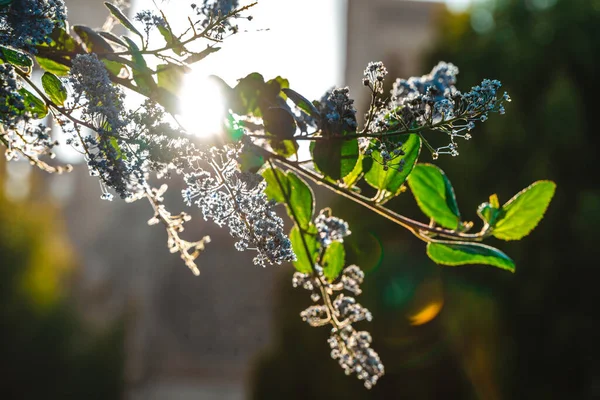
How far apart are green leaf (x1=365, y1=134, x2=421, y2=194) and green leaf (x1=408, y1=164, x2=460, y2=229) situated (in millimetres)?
72

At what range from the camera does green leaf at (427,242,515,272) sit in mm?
751

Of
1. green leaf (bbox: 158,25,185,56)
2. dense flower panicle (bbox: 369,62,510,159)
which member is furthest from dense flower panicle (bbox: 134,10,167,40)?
dense flower panicle (bbox: 369,62,510,159)

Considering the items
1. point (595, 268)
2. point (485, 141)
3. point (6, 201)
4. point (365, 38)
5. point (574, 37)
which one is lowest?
point (595, 268)

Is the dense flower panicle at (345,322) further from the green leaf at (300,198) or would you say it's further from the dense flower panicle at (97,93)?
the dense flower panicle at (97,93)

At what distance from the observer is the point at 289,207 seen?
786 mm

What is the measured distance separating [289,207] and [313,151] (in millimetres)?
99

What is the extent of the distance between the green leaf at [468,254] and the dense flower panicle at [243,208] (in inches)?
9.6

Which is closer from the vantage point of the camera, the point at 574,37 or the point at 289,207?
the point at 289,207

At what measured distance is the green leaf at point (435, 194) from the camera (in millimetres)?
847

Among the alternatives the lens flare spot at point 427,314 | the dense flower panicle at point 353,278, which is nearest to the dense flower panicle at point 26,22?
the dense flower panicle at point 353,278

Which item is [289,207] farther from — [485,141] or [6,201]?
[6,201]

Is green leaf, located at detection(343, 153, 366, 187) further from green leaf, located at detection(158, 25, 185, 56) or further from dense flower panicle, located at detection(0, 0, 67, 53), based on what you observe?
dense flower panicle, located at detection(0, 0, 67, 53)

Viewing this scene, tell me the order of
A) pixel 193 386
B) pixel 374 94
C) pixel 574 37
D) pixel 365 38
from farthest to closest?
pixel 365 38, pixel 193 386, pixel 574 37, pixel 374 94

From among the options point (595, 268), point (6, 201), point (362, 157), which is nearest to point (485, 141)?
point (595, 268)
